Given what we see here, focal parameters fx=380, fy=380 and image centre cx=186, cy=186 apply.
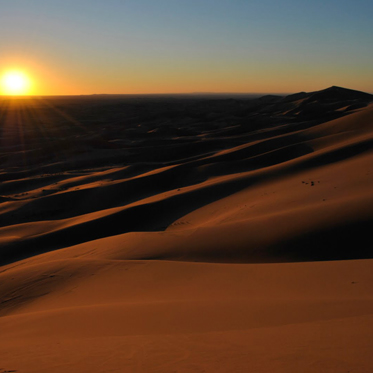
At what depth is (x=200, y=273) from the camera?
21.1ft

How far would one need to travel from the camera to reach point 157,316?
186 inches

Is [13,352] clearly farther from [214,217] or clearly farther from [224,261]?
[214,217]

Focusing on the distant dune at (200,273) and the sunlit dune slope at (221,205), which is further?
the sunlit dune slope at (221,205)

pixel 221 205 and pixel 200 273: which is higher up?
pixel 221 205

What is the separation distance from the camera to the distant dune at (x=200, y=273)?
3396 mm

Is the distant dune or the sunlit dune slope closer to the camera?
the distant dune

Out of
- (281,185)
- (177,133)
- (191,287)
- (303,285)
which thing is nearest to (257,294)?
(303,285)

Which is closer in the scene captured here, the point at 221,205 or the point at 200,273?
the point at 200,273

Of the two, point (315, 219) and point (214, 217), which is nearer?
point (315, 219)

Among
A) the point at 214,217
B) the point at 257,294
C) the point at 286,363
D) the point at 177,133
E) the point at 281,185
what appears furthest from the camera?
the point at 177,133

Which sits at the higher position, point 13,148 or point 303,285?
point 13,148

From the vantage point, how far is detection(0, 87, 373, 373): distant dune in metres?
3.40

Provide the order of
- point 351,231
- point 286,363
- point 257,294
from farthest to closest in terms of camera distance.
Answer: point 351,231 → point 257,294 → point 286,363

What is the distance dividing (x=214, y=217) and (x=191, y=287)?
5.15 metres
